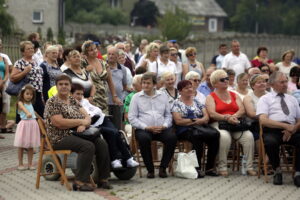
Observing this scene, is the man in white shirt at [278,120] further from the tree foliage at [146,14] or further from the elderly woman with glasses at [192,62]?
the tree foliage at [146,14]

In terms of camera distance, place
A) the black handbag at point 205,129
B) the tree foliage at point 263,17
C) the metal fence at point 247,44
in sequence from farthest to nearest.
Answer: the tree foliage at point 263,17 < the metal fence at point 247,44 < the black handbag at point 205,129

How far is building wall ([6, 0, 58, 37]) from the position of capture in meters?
65.7

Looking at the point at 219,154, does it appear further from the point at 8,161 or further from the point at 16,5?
the point at 16,5

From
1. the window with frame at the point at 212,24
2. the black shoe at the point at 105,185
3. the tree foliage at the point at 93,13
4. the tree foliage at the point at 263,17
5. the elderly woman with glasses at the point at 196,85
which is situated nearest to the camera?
the black shoe at the point at 105,185

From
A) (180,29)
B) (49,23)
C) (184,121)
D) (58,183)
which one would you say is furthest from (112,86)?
(180,29)

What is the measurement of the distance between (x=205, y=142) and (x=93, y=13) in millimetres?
87313

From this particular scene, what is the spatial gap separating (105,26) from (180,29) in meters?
18.4

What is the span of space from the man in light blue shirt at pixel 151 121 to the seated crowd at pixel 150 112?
14 millimetres

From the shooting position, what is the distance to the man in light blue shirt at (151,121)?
1292 centimetres

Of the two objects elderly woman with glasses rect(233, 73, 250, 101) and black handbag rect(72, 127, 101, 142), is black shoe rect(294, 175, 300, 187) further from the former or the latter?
black handbag rect(72, 127, 101, 142)

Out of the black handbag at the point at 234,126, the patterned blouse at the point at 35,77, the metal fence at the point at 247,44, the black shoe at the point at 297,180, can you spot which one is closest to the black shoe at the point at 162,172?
the black handbag at the point at 234,126

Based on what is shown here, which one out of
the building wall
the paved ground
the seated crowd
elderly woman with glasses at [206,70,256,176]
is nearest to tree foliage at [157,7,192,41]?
the building wall

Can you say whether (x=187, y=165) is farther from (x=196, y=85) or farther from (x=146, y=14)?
(x=146, y=14)

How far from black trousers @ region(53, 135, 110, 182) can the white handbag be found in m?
1.42
